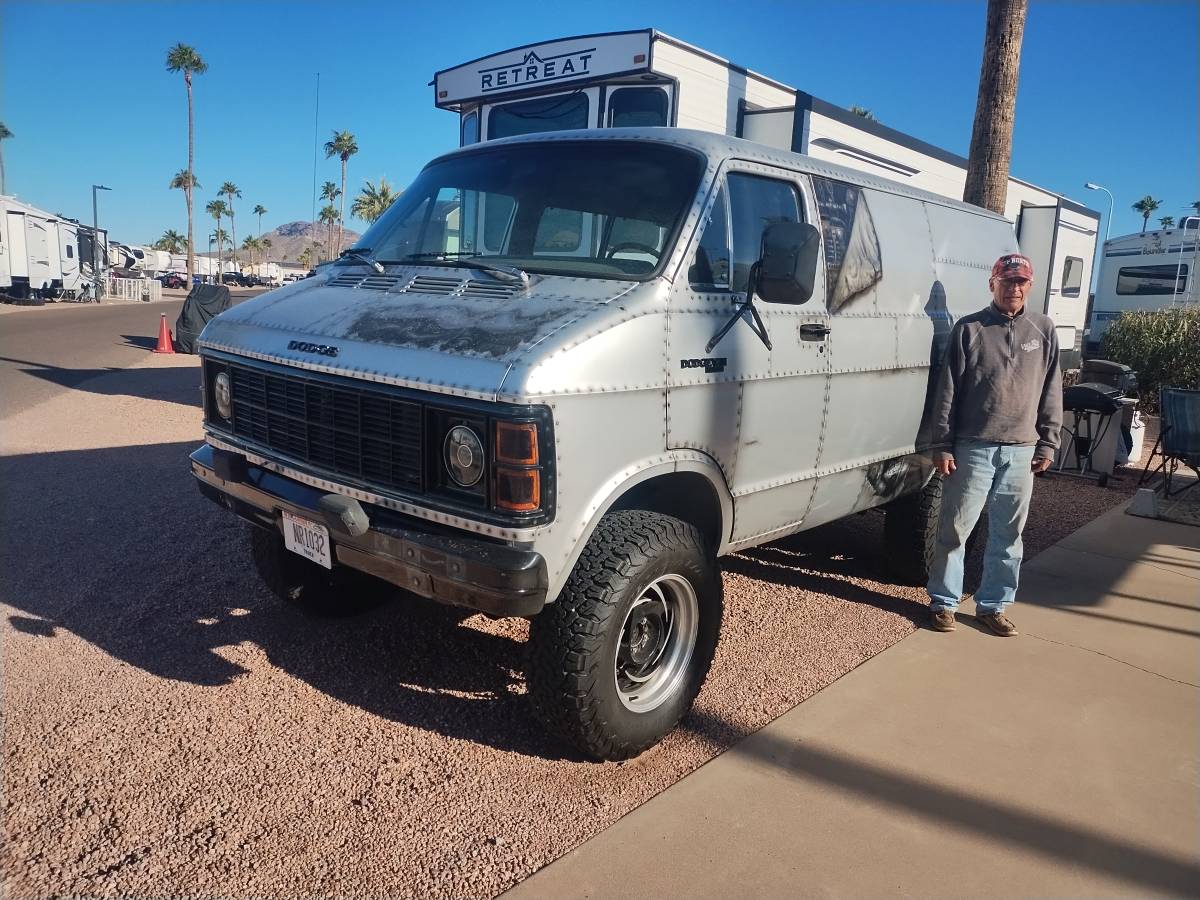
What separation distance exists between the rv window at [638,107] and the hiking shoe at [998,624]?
4.15 meters

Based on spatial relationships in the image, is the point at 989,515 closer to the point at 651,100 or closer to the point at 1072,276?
the point at 651,100

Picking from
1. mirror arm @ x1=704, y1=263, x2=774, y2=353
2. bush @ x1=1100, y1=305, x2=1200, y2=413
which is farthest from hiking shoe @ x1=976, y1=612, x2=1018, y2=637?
bush @ x1=1100, y1=305, x2=1200, y2=413

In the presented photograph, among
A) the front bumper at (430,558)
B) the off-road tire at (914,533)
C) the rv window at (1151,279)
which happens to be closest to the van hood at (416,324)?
the front bumper at (430,558)

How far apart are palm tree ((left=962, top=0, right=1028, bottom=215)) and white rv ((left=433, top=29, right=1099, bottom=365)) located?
61cm

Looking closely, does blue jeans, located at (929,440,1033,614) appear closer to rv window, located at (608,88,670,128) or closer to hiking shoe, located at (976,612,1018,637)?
hiking shoe, located at (976,612,1018,637)

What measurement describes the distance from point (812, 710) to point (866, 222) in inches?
95.7

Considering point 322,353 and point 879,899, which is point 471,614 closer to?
point 322,353

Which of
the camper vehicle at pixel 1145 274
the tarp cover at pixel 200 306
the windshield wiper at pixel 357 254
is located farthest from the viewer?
the camper vehicle at pixel 1145 274

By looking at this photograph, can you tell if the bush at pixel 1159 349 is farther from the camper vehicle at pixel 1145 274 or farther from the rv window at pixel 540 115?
the rv window at pixel 540 115

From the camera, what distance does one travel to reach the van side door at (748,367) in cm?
323

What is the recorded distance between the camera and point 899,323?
14.8 feet

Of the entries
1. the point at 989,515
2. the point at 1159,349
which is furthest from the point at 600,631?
the point at 1159,349

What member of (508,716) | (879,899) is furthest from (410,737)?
(879,899)

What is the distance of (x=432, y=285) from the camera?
3396mm
